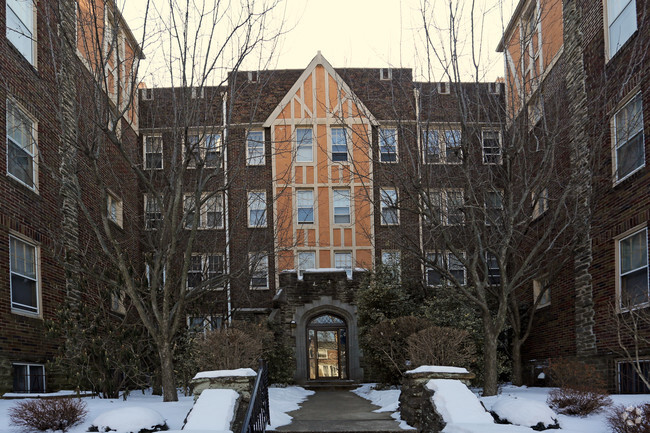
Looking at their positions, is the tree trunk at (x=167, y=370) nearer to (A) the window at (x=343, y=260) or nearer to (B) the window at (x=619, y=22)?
(B) the window at (x=619, y=22)

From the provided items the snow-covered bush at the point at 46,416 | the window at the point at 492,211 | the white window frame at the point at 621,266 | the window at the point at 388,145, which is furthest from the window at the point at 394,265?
the snow-covered bush at the point at 46,416

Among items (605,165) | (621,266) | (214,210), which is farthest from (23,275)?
(605,165)

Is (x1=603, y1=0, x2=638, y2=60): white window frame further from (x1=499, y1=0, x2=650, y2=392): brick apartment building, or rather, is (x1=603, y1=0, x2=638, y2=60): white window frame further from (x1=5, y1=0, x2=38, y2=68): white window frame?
(x1=5, y1=0, x2=38, y2=68): white window frame

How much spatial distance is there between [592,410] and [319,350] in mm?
13753

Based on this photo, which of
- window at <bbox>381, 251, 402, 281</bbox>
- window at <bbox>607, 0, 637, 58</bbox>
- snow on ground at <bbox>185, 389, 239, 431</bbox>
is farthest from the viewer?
window at <bbox>381, 251, 402, 281</bbox>

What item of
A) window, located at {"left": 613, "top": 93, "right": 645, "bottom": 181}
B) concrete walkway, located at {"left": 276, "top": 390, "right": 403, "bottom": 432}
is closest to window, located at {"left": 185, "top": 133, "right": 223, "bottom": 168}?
concrete walkway, located at {"left": 276, "top": 390, "right": 403, "bottom": 432}

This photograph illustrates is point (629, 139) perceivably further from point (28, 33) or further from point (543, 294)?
point (28, 33)

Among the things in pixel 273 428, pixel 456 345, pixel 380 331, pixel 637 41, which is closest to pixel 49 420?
pixel 273 428

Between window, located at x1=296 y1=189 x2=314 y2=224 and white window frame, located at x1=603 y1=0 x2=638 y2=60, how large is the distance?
40.1ft

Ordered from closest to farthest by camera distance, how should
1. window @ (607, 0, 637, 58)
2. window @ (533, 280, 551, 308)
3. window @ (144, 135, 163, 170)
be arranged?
window @ (144, 135, 163, 170) < window @ (607, 0, 637, 58) < window @ (533, 280, 551, 308)

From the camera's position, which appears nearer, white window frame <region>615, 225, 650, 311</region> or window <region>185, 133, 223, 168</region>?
window <region>185, 133, 223, 168</region>

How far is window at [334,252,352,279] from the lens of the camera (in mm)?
22531

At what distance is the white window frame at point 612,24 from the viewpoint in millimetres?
11812

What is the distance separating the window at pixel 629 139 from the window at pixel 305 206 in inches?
481
